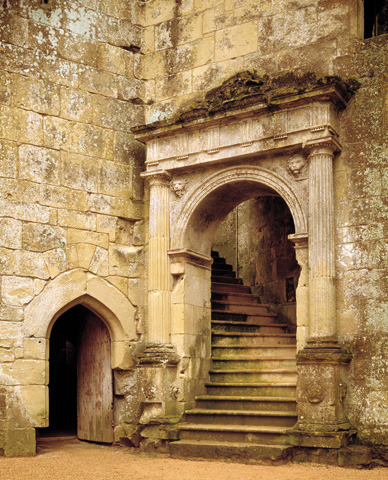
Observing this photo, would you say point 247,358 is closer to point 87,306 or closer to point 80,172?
point 87,306

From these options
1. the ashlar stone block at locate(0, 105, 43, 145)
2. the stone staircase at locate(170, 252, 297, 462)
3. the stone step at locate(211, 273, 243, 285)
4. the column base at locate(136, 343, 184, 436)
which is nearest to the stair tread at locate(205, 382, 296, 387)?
the stone staircase at locate(170, 252, 297, 462)

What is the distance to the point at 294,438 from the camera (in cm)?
751

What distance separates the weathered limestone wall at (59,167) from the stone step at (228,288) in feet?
7.67

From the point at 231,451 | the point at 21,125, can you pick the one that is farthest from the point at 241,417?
the point at 21,125

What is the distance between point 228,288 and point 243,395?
319 cm

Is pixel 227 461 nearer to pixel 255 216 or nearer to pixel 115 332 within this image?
pixel 115 332

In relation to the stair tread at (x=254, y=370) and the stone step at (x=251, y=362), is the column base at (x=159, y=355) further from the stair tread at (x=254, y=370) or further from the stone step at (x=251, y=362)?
the stone step at (x=251, y=362)

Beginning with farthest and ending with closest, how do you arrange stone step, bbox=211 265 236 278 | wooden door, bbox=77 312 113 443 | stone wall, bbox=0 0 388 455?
stone step, bbox=211 265 236 278
wooden door, bbox=77 312 113 443
stone wall, bbox=0 0 388 455

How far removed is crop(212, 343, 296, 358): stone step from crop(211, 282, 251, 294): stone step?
1577 millimetres

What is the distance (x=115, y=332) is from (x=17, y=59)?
3491mm

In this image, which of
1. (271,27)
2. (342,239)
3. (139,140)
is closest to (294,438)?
(342,239)

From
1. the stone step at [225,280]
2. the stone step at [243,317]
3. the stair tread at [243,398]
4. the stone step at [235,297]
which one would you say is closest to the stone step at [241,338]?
the stone step at [243,317]

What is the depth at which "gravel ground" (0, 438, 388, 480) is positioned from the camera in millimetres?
6852

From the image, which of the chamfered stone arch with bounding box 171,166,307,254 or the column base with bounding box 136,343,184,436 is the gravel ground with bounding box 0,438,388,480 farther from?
the chamfered stone arch with bounding box 171,166,307,254
